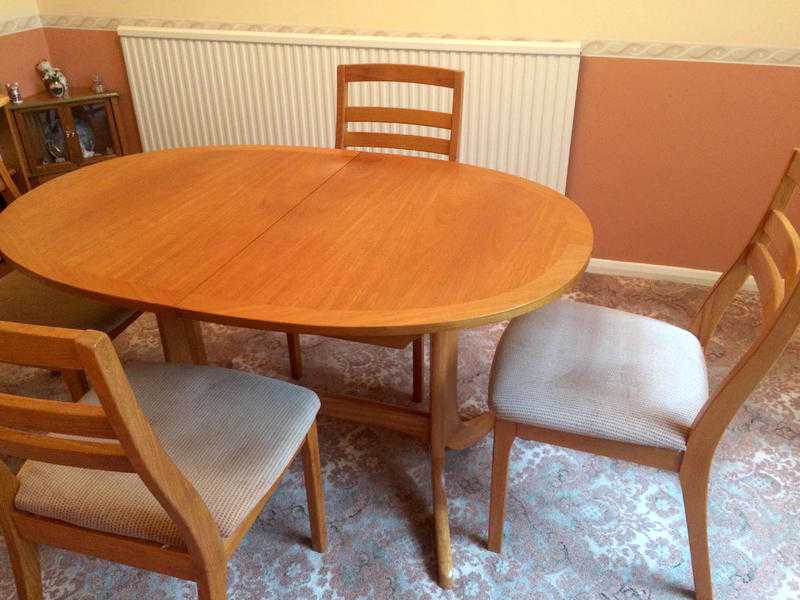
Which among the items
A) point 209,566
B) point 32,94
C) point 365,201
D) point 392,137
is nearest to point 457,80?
point 392,137

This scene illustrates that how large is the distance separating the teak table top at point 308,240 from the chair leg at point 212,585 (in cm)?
43

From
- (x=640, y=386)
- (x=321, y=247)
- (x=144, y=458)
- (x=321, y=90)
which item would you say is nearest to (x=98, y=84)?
(x=321, y=90)

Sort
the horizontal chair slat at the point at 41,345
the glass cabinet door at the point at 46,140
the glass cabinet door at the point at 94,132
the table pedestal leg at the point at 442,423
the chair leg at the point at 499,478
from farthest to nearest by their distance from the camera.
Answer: the glass cabinet door at the point at 94,132, the glass cabinet door at the point at 46,140, the table pedestal leg at the point at 442,423, the chair leg at the point at 499,478, the horizontal chair slat at the point at 41,345

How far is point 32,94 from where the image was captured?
310cm

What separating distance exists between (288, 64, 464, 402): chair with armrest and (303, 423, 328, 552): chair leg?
609 millimetres

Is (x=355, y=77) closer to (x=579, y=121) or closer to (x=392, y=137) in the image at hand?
(x=392, y=137)

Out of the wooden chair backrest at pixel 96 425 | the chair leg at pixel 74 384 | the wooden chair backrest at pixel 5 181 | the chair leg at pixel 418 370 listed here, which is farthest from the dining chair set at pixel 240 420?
the chair leg at pixel 418 370

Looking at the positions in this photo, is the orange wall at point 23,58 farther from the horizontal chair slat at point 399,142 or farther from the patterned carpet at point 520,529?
the horizontal chair slat at point 399,142

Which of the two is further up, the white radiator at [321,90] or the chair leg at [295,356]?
the white radiator at [321,90]

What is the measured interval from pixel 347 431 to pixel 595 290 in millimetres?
1348

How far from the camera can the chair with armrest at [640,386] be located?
132 cm

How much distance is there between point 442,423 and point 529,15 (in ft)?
5.57

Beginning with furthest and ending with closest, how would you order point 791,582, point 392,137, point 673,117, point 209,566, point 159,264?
point 673,117
point 392,137
point 791,582
point 159,264
point 209,566

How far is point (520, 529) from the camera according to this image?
1.68m
